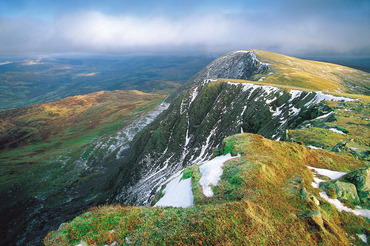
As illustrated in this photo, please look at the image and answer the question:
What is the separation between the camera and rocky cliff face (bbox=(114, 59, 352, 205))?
5197 cm

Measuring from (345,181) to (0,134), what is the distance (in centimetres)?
29946

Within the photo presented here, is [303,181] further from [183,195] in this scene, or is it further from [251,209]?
[183,195]

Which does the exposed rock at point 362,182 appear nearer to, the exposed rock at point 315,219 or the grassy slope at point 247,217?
the grassy slope at point 247,217

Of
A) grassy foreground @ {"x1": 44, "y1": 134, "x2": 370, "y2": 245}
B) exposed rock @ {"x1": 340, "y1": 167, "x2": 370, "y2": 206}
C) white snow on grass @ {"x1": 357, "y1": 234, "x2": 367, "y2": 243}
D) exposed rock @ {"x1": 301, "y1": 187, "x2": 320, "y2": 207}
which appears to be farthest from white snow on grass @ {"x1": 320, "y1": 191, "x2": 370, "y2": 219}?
white snow on grass @ {"x1": 357, "y1": 234, "x2": 367, "y2": 243}

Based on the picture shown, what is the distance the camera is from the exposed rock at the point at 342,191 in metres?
13.7

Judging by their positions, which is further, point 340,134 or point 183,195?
point 340,134

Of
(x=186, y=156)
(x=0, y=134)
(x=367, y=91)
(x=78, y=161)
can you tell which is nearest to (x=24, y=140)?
(x=0, y=134)

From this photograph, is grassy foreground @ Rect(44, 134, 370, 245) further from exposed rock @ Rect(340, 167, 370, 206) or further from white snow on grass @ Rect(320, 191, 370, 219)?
exposed rock @ Rect(340, 167, 370, 206)

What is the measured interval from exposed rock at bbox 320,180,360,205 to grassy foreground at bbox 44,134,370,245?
103 centimetres

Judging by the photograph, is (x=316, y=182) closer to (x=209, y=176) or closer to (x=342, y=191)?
(x=342, y=191)

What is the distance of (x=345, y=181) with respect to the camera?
49.8ft

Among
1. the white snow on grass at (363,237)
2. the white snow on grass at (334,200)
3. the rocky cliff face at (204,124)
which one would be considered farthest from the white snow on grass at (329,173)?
the rocky cliff face at (204,124)

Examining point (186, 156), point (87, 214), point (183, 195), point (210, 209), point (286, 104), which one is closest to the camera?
point (210, 209)

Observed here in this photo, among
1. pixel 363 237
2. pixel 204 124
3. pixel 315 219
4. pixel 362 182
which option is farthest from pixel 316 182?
pixel 204 124
